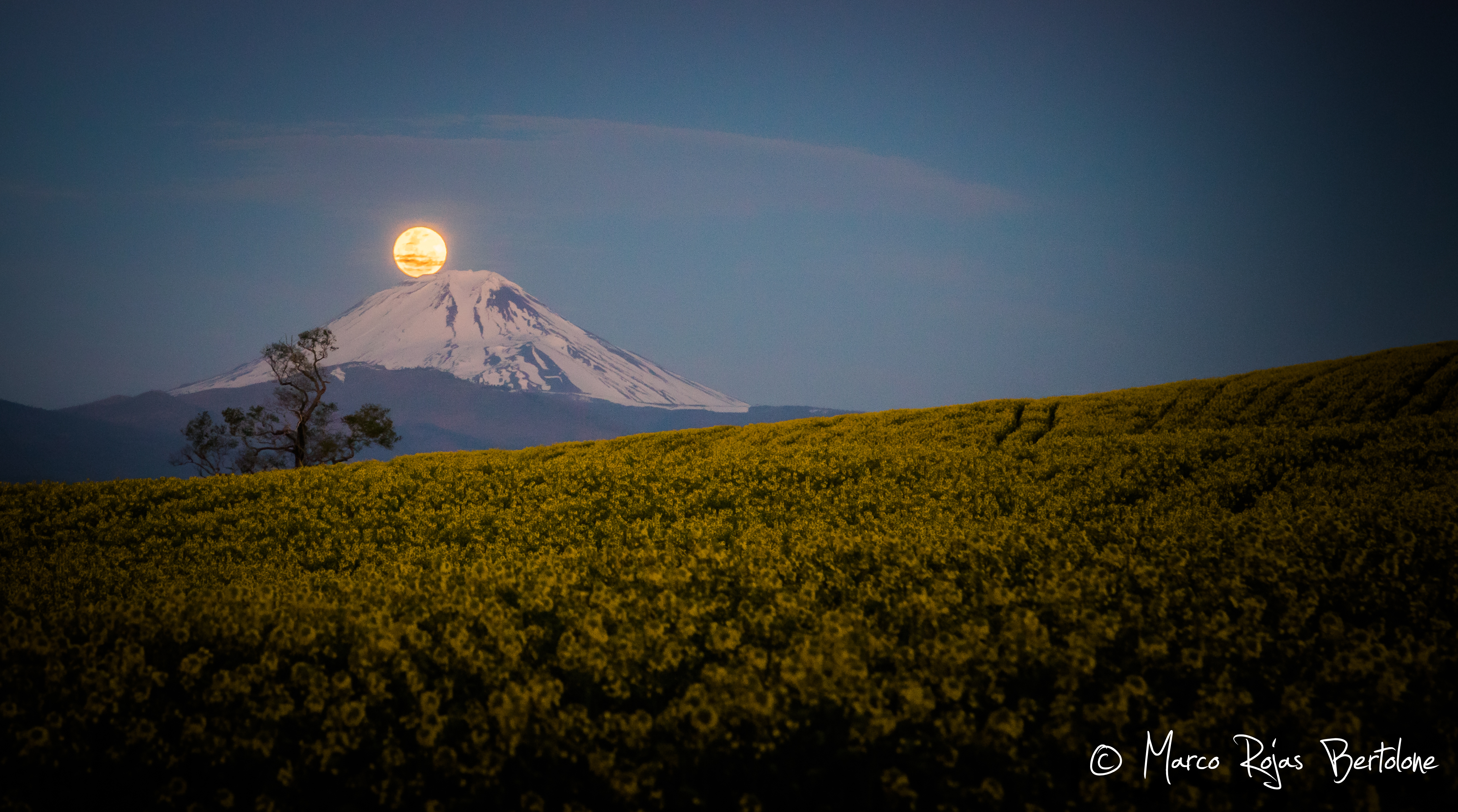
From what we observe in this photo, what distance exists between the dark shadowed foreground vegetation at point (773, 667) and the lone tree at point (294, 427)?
1202 inches

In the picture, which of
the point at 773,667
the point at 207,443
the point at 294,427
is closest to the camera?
the point at 773,667

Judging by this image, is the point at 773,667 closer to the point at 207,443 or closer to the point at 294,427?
the point at 294,427

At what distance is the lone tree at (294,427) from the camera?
3866 centimetres

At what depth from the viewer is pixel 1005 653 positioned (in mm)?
5160

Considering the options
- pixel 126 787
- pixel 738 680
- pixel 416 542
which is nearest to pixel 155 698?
pixel 126 787

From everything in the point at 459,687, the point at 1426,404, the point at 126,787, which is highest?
the point at 1426,404

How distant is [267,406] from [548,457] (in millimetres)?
33466

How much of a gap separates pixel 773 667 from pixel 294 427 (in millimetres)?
41395

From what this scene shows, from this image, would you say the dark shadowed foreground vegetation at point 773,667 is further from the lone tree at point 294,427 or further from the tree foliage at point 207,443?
the tree foliage at point 207,443

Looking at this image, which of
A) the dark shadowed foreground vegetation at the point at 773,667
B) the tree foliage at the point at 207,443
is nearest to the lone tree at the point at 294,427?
the tree foliage at the point at 207,443

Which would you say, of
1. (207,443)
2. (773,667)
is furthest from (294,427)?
(773,667)

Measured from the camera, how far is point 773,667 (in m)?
5.16

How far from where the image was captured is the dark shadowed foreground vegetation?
4.39 meters

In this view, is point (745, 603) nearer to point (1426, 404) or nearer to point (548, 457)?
point (548, 457)
